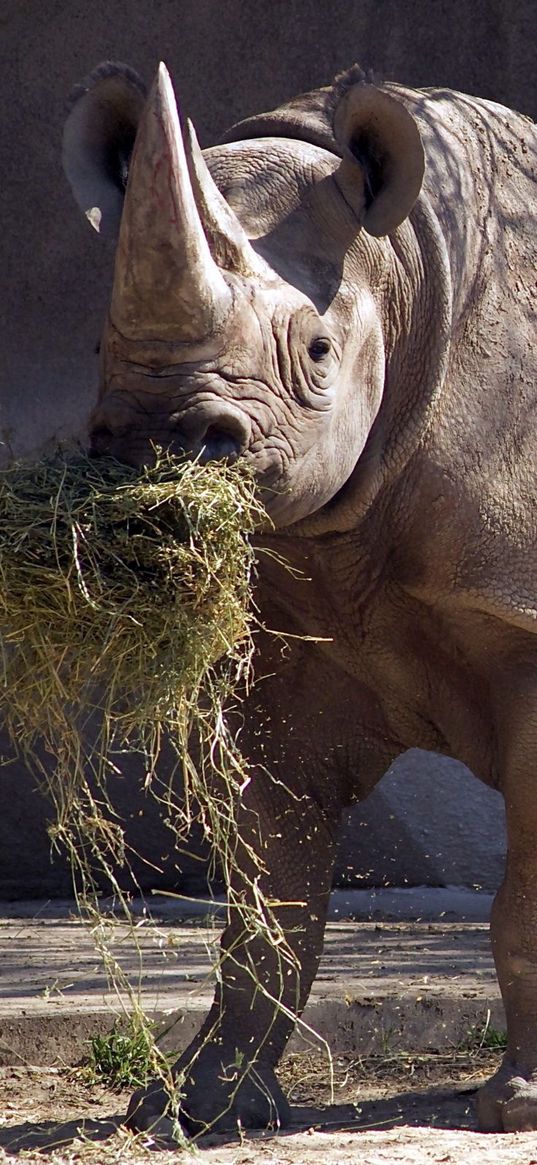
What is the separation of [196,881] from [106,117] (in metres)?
4.13

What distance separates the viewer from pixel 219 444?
12.2 ft

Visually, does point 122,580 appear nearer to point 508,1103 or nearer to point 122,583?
point 122,583

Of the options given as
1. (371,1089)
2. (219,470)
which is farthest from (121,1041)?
(219,470)

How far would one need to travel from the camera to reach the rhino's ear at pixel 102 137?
4215 mm

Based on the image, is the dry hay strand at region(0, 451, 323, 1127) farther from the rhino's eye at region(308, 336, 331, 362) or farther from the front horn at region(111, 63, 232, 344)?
the rhino's eye at region(308, 336, 331, 362)

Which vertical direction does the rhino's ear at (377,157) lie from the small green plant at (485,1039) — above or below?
above

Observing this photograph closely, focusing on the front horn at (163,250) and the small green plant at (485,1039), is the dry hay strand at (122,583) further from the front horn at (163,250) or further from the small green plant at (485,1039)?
the small green plant at (485,1039)

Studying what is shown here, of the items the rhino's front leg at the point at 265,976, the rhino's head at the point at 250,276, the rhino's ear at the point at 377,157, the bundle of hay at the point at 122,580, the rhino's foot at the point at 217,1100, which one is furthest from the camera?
the rhino's front leg at the point at 265,976

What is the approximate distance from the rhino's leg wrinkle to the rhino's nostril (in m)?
0.95

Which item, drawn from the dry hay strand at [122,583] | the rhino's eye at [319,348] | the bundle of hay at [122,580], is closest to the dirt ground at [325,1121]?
the dry hay strand at [122,583]

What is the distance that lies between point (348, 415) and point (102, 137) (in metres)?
0.87

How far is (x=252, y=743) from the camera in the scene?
186 inches

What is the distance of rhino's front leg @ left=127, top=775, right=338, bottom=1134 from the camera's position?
14.8ft

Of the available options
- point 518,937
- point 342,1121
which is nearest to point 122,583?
point 518,937
